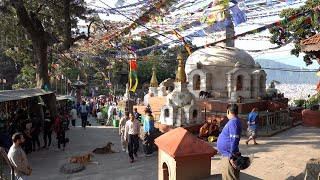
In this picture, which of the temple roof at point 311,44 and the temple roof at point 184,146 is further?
the temple roof at point 311,44

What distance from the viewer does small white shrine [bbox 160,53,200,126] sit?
15227 mm

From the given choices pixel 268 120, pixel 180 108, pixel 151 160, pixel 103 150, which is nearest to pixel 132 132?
pixel 151 160

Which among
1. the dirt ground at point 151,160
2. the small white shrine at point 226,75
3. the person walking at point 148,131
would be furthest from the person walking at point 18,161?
the small white shrine at point 226,75

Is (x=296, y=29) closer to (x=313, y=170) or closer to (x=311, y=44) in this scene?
(x=311, y=44)

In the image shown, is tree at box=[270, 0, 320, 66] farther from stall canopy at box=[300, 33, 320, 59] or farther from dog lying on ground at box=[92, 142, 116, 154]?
stall canopy at box=[300, 33, 320, 59]

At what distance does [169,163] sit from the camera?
196 inches

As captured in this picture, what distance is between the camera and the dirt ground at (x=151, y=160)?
8.34 m

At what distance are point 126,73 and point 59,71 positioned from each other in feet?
46.7

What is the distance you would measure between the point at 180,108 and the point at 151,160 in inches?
220

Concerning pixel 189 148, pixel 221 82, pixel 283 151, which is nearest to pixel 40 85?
pixel 221 82

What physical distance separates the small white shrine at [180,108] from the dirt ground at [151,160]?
9.19ft

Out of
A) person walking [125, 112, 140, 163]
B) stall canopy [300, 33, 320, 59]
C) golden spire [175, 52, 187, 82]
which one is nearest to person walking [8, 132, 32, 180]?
person walking [125, 112, 140, 163]

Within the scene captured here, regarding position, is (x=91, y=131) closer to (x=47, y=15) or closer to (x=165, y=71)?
Answer: (x=47, y=15)

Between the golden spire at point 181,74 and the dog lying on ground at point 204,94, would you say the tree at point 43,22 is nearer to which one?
the golden spire at point 181,74
